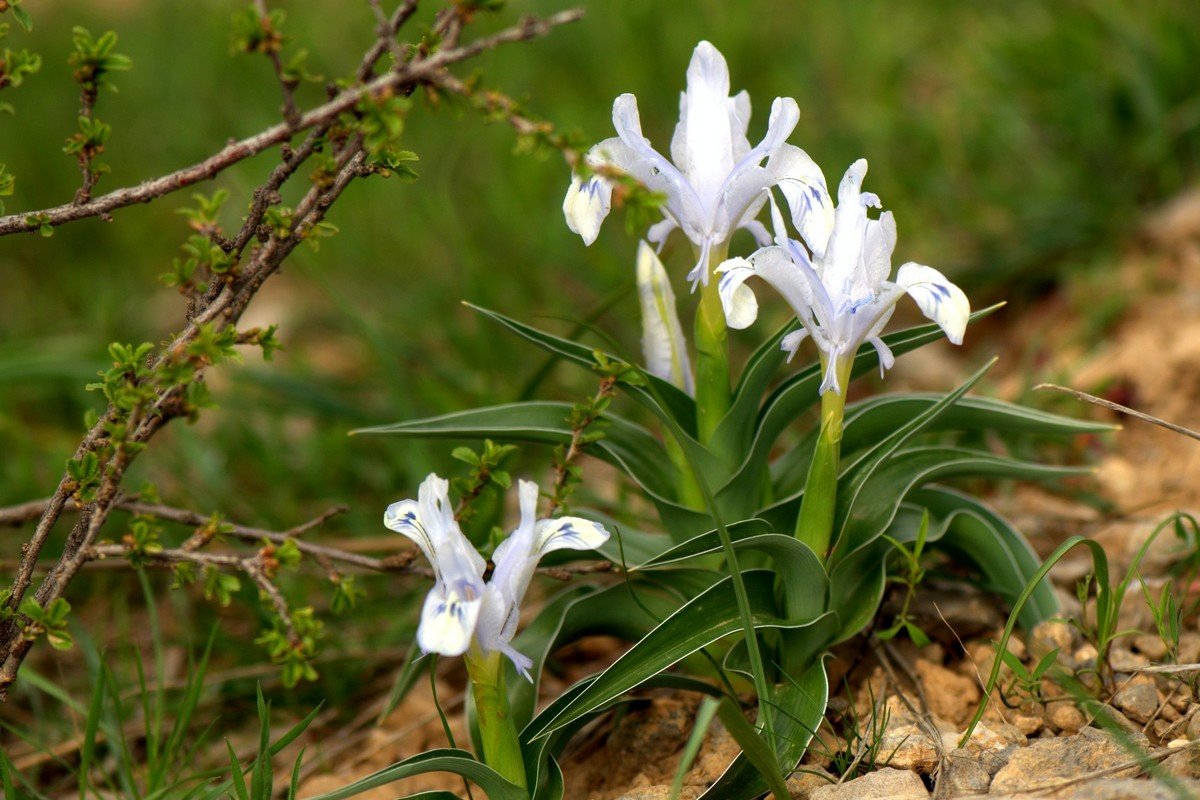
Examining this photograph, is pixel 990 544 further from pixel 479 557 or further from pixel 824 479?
pixel 479 557

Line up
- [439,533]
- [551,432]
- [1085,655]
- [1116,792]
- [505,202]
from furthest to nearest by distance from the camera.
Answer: [505,202] < [1085,655] < [551,432] < [439,533] < [1116,792]

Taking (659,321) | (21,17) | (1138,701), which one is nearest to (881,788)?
(1138,701)

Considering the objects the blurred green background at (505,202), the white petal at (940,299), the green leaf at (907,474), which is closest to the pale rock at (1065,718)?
the green leaf at (907,474)

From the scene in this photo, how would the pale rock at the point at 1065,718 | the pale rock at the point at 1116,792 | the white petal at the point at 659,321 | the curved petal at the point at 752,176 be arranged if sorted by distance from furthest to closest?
the white petal at the point at 659,321
the pale rock at the point at 1065,718
the curved petal at the point at 752,176
the pale rock at the point at 1116,792

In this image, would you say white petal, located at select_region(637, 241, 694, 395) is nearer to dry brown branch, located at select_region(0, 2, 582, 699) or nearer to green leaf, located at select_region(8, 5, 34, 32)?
dry brown branch, located at select_region(0, 2, 582, 699)

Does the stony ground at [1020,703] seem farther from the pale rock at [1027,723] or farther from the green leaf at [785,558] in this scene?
the green leaf at [785,558]

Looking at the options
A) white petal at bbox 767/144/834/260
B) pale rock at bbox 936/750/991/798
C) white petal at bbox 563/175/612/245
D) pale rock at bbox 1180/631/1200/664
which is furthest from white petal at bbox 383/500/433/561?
pale rock at bbox 1180/631/1200/664
